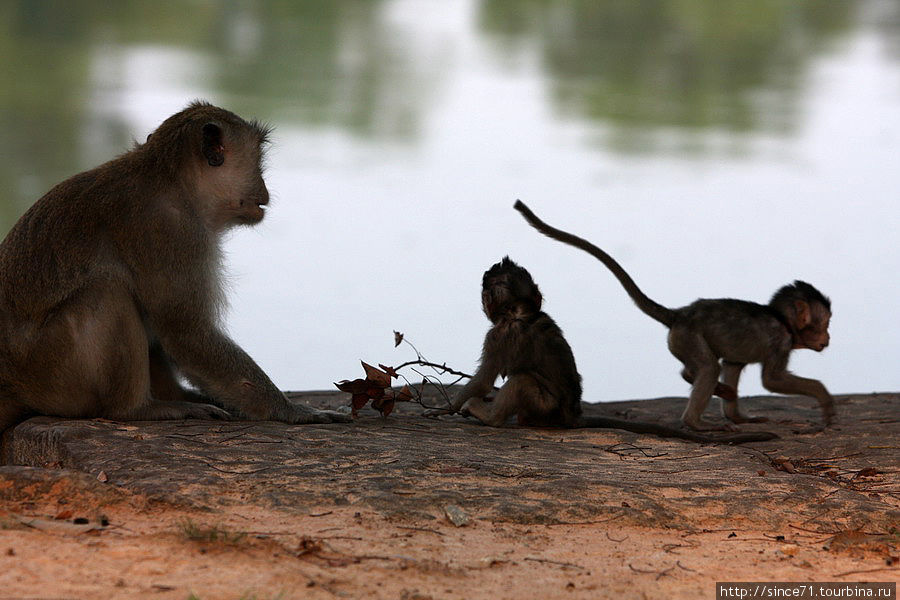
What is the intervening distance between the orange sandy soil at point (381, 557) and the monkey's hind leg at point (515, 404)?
1.66 m

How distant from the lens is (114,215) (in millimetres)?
5609

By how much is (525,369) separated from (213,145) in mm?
2012

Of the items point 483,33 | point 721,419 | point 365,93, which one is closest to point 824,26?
point 483,33

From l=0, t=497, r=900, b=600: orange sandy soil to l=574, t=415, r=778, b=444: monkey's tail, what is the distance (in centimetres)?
155

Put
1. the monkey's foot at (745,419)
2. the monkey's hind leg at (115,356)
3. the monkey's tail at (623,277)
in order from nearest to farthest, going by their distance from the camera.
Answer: the monkey's hind leg at (115,356)
the monkey's tail at (623,277)
the monkey's foot at (745,419)

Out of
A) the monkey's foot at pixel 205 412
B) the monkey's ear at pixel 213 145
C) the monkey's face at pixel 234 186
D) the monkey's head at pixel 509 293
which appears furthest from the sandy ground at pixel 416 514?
the monkey's ear at pixel 213 145

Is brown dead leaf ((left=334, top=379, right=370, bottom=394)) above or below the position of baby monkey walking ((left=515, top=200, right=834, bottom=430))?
below

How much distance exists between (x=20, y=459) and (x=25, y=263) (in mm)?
939

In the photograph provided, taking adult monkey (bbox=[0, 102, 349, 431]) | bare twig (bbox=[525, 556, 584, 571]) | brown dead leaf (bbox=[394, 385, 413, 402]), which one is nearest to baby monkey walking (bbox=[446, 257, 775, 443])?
brown dead leaf (bbox=[394, 385, 413, 402])

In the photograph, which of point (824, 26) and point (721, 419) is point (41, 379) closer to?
point (721, 419)

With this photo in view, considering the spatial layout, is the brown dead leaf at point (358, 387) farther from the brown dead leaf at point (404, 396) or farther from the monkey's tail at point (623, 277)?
the monkey's tail at point (623, 277)

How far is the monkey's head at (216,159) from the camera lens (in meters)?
5.80

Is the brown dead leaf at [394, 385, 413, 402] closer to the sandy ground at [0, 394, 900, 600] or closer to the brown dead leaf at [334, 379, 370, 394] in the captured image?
the brown dead leaf at [334, 379, 370, 394]

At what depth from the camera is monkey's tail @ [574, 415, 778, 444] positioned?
6.15 meters
